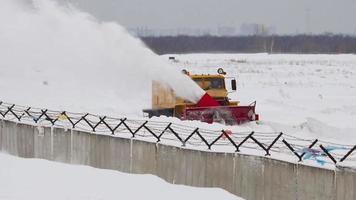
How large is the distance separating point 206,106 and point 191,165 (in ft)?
39.0

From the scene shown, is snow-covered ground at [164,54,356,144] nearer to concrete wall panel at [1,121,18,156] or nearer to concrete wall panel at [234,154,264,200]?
concrete wall panel at [1,121,18,156]

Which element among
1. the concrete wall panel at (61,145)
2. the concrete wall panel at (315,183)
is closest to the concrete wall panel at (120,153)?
the concrete wall panel at (61,145)

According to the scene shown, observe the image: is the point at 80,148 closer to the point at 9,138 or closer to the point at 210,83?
the point at 9,138

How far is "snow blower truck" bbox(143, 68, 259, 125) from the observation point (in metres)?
25.9

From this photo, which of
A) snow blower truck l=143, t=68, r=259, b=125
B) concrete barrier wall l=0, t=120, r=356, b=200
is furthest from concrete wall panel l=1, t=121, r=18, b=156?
snow blower truck l=143, t=68, r=259, b=125

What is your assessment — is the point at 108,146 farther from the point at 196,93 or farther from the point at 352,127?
the point at 352,127

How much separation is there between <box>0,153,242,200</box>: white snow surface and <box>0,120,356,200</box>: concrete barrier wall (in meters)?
0.23

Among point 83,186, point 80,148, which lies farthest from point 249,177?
point 80,148

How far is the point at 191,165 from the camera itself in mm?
14797

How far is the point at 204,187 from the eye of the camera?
14609 millimetres

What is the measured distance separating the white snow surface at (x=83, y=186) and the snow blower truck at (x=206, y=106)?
9067 millimetres

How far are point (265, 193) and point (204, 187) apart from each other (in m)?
1.69

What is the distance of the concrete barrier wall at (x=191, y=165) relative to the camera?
1241cm

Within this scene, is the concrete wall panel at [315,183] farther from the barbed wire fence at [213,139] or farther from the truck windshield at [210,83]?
the truck windshield at [210,83]
